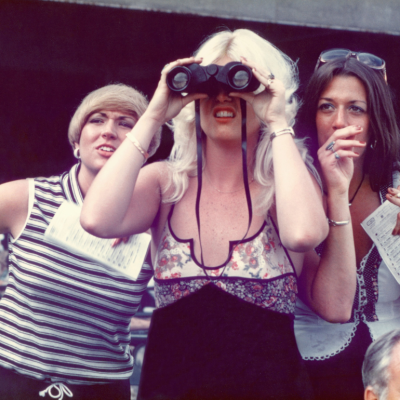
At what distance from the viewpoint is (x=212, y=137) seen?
153 cm

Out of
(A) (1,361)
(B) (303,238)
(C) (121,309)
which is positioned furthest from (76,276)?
(B) (303,238)

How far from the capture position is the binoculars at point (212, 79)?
4.62 ft

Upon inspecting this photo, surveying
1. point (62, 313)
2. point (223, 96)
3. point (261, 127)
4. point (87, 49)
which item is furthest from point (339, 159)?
point (87, 49)

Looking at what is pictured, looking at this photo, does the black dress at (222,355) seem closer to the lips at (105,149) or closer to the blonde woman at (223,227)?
the blonde woman at (223,227)

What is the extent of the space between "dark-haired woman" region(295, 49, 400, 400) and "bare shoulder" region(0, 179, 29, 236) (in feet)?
3.43

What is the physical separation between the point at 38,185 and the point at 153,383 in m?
0.91

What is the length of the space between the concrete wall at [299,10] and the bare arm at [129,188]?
1.21m

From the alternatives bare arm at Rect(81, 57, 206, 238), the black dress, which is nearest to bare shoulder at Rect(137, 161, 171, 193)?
bare arm at Rect(81, 57, 206, 238)

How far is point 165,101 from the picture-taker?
1.49 metres

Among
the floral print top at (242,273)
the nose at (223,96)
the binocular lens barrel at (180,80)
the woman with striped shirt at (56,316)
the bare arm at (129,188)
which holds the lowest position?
the woman with striped shirt at (56,316)

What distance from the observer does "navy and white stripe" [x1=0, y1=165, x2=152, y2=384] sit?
170 centimetres

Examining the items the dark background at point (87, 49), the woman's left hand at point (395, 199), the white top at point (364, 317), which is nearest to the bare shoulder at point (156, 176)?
the white top at point (364, 317)

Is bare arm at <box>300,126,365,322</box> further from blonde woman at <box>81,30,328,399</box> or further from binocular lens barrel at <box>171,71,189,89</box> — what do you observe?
binocular lens barrel at <box>171,71,189,89</box>

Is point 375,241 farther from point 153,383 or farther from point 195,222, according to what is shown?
point 153,383
